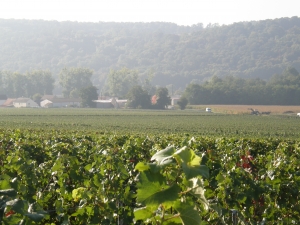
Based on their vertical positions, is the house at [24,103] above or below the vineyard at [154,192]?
below

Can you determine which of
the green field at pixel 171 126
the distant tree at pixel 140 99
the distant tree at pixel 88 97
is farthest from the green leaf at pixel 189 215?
the distant tree at pixel 88 97

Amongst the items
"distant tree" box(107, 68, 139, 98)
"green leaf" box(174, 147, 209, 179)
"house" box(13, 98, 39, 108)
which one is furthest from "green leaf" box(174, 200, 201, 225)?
"distant tree" box(107, 68, 139, 98)

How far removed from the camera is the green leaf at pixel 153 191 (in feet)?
7.50

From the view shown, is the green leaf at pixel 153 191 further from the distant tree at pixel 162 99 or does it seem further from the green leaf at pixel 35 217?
the distant tree at pixel 162 99

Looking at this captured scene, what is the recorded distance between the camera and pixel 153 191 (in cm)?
230

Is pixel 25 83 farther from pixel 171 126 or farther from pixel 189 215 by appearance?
pixel 189 215

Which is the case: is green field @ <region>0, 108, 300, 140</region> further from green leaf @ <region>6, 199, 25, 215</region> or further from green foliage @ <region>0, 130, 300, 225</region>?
green leaf @ <region>6, 199, 25, 215</region>

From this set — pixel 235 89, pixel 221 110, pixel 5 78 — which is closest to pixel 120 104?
pixel 235 89

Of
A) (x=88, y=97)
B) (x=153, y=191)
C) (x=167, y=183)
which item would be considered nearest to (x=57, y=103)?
(x=88, y=97)

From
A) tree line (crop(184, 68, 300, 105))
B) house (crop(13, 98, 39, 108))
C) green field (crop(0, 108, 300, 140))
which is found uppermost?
tree line (crop(184, 68, 300, 105))

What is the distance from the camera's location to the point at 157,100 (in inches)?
4360

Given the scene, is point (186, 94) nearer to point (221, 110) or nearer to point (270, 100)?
point (270, 100)

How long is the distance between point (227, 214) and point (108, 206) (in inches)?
46.0

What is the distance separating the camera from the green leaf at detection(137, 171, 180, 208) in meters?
2.29
